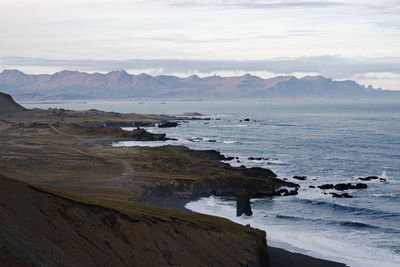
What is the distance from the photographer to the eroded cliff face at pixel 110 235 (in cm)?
2402

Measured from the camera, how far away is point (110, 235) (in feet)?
94.0

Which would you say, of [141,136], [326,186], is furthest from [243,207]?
[141,136]

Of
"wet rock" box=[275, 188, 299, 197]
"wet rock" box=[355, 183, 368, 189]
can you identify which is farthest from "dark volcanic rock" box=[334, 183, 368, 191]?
"wet rock" box=[275, 188, 299, 197]

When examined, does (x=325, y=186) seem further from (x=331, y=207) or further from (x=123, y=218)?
(x=123, y=218)

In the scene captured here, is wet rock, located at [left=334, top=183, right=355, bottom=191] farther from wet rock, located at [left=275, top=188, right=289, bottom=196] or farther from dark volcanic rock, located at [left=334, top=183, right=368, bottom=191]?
wet rock, located at [left=275, top=188, right=289, bottom=196]

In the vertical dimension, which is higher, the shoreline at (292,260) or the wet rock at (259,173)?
the wet rock at (259,173)

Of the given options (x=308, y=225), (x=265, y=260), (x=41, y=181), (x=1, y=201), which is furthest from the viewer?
(x=41, y=181)

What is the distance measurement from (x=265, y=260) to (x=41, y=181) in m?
30.6

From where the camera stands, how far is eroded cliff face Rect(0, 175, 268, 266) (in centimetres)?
2402

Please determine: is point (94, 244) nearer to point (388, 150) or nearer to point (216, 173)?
point (216, 173)

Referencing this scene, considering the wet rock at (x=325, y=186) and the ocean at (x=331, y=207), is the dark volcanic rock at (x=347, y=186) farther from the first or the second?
the ocean at (x=331, y=207)

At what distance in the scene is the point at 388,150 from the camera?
98.4 metres

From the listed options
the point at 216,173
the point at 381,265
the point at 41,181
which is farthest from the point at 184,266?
the point at 216,173

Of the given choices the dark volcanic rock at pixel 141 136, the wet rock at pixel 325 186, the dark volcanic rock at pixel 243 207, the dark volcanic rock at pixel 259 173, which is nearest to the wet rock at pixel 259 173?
the dark volcanic rock at pixel 259 173
